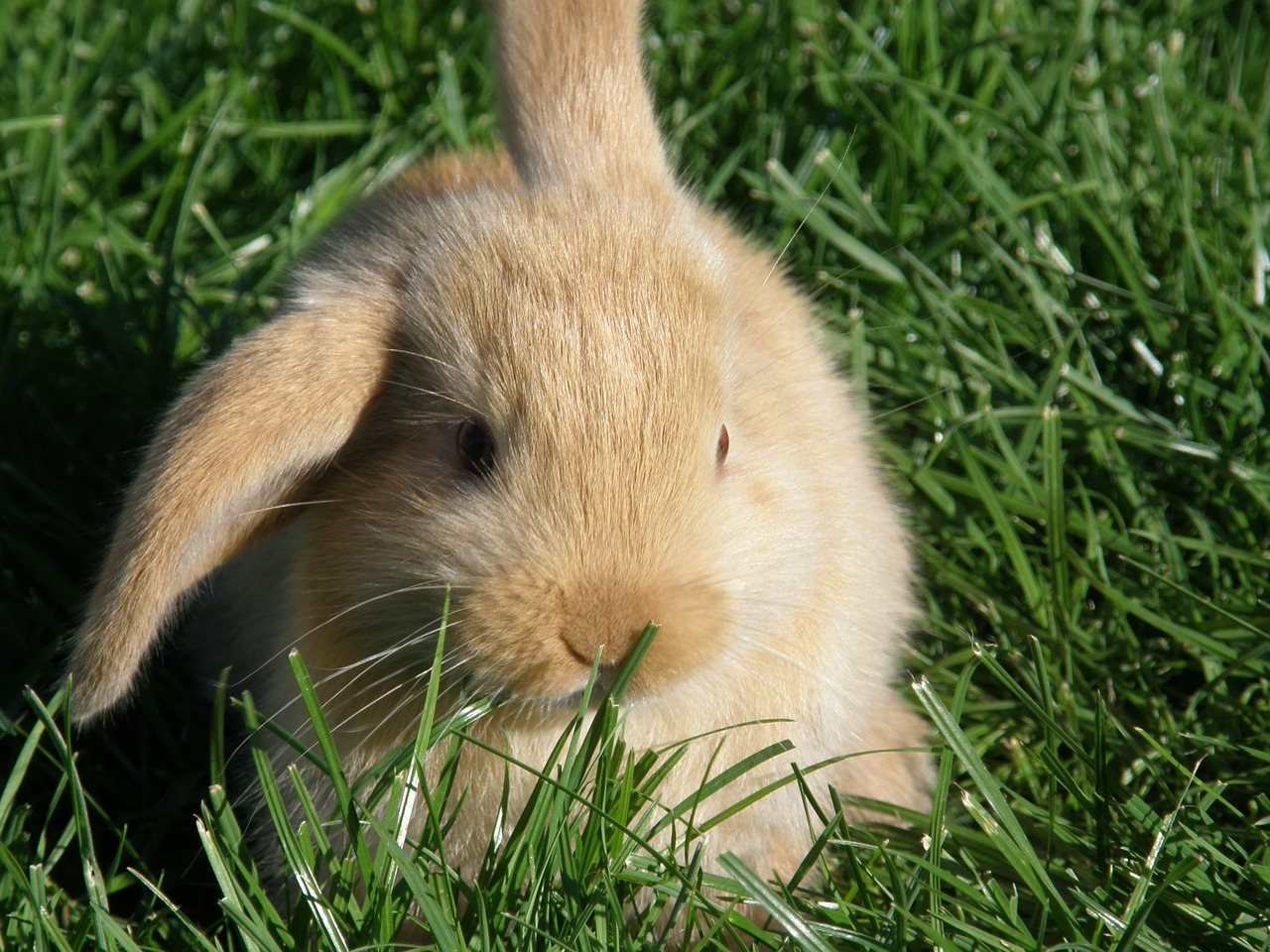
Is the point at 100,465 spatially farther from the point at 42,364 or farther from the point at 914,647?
the point at 914,647

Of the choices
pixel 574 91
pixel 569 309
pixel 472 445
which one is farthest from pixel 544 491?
pixel 574 91

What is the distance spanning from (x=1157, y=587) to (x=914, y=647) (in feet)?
1.97

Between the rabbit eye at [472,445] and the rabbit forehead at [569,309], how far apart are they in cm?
5

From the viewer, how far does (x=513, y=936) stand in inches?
96.8

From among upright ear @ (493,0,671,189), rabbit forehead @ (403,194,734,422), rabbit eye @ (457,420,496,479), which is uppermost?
upright ear @ (493,0,671,189)

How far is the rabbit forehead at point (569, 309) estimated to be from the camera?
2.44 metres

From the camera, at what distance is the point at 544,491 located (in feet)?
7.79

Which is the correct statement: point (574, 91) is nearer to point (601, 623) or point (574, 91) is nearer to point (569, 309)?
point (569, 309)

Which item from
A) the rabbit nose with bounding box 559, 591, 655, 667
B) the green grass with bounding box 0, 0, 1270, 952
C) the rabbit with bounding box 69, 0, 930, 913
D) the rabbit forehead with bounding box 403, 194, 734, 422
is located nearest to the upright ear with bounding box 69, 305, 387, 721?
the rabbit with bounding box 69, 0, 930, 913

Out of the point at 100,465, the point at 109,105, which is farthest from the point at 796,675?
the point at 109,105

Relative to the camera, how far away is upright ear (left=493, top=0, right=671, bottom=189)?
9.84ft

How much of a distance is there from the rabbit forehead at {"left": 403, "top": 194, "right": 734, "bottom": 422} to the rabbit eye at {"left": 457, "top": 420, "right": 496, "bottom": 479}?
0.05m

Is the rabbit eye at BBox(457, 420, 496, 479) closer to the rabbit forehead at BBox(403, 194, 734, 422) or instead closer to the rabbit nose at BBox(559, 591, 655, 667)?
the rabbit forehead at BBox(403, 194, 734, 422)

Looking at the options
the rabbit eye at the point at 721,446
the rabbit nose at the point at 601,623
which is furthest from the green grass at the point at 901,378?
the rabbit eye at the point at 721,446
